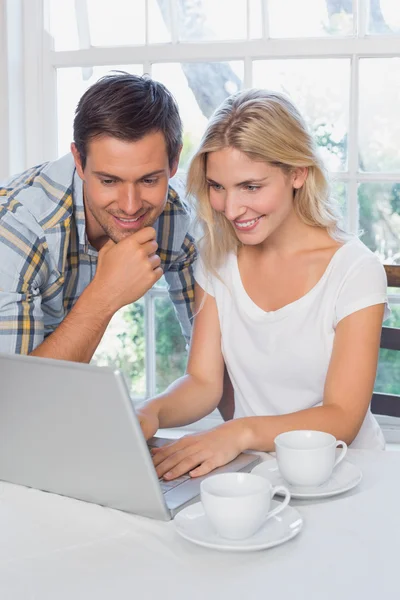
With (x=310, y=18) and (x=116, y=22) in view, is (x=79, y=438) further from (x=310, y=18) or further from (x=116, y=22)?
(x=116, y=22)

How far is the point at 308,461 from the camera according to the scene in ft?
3.33

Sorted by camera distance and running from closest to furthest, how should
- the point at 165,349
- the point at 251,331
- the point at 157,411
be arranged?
the point at 157,411 < the point at 251,331 < the point at 165,349

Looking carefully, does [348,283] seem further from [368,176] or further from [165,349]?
[165,349]

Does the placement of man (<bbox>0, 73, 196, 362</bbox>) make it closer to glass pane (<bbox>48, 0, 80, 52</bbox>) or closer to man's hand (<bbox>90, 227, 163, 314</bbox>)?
man's hand (<bbox>90, 227, 163, 314</bbox>)

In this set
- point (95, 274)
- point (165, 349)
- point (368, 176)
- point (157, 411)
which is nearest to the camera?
point (157, 411)

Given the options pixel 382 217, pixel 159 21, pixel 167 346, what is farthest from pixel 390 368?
pixel 159 21

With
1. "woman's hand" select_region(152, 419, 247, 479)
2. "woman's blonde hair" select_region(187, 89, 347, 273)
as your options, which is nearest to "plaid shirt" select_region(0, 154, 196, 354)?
"woman's blonde hair" select_region(187, 89, 347, 273)

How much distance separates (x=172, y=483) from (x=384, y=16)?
178 centimetres

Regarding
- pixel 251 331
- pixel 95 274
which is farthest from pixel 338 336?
pixel 95 274

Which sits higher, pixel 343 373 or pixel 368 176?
pixel 368 176

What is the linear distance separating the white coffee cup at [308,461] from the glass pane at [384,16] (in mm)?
1695

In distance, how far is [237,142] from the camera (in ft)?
5.01

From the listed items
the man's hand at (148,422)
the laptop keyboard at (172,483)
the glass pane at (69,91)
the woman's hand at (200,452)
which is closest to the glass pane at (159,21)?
the glass pane at (69,91)

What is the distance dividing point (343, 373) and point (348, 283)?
0.68ft
